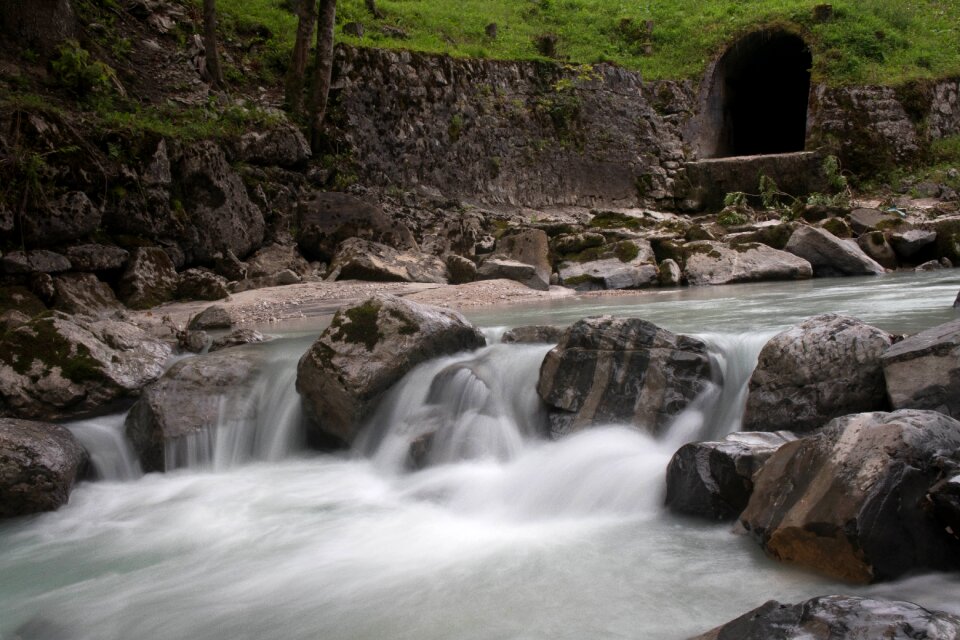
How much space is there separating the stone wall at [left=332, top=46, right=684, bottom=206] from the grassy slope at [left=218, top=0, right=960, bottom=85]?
0.87m

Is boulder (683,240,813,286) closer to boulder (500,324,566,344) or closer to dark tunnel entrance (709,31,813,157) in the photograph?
boulder (500,324,566,344)

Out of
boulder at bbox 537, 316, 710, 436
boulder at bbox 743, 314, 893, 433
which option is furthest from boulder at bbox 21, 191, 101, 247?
boulder at bbox 743, 314, 893, 433

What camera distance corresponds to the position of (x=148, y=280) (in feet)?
37.8

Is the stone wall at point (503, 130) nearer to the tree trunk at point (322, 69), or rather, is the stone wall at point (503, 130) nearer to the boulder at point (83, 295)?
the tree trunk at point (322, 69)

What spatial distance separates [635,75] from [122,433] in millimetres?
18733

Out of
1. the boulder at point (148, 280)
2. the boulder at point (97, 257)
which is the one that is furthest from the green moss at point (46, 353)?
the boulder at point (97, 257)

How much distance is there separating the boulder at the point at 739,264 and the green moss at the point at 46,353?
9352mm

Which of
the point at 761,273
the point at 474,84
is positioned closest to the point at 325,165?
the point at 474,84

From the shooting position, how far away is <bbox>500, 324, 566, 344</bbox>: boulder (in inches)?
254

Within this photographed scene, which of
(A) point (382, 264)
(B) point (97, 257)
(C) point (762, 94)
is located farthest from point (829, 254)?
(C) point (762, 94)

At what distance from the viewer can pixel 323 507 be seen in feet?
16.4

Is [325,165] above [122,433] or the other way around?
above

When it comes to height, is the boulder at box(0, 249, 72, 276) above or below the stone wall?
below

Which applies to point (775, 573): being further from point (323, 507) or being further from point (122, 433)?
point (122, 433)
